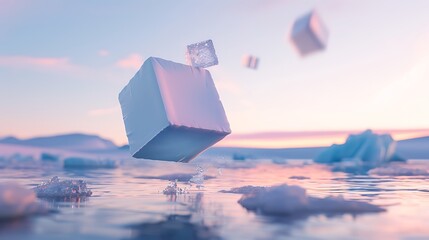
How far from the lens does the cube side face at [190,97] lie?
6.85 m

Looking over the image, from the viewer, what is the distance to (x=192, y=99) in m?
7.28

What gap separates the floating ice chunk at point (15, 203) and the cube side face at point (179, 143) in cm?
216

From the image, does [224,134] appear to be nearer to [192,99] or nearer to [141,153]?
[192,99]

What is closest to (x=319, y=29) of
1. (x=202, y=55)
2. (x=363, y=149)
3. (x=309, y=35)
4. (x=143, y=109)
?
(x=309, y=35)

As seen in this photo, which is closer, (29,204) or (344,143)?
(29,204)

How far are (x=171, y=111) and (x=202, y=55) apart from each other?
55.5 inches

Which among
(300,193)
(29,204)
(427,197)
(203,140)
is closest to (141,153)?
(203,140)

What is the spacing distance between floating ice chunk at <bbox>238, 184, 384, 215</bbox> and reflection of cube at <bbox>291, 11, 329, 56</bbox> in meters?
1.87

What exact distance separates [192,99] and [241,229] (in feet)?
11.1

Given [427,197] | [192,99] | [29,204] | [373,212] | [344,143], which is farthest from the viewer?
[344,143]

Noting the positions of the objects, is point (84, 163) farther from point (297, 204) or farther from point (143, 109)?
point (297, 204)

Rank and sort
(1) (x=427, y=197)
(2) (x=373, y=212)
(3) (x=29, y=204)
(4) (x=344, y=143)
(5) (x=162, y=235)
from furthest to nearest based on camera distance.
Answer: (4) (x=344, y=143) → (1) (x=427, y=197) → (2) (x=373, y=212) → (3) (x=29, y=204) → (5) (x=162, y=235)

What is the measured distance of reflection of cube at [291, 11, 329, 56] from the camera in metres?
5.50

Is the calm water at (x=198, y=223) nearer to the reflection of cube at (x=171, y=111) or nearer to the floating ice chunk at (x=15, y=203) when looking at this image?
the floating ice chunk at (x=15, y=203)
